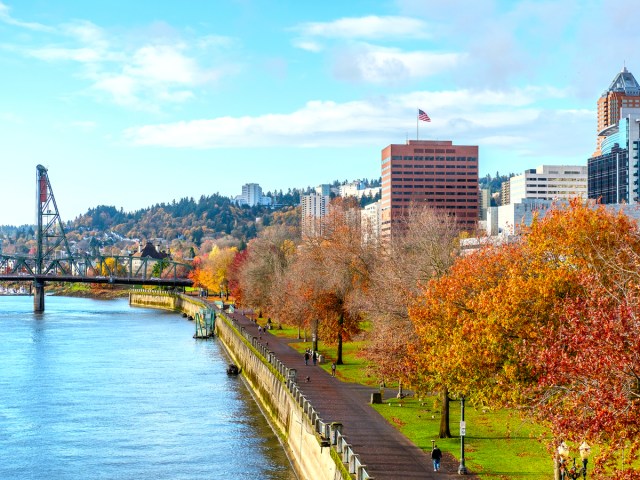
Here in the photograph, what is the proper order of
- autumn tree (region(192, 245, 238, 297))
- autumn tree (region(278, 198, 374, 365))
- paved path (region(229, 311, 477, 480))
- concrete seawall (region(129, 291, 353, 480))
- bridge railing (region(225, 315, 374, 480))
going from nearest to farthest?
bridge railing (region(225, 315, 374, 480))
paved path (region(229, 311, 477, 480))
concrete seawall (region(129, 291, 353, 480))
autumn tree (region(278, 198, 374, 365))
autumn tree (region(192, 245, 238, 297))

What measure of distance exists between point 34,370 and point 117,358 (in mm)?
10893

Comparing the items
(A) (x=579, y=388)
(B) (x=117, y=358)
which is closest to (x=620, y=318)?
(A) (x=579, y=388)

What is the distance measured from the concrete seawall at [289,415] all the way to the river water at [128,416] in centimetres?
98

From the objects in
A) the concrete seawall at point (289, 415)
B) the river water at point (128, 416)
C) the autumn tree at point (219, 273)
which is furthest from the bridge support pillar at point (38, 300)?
the concrete seawall at point (289, 415)

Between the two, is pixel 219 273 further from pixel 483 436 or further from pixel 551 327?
pixel 551 327

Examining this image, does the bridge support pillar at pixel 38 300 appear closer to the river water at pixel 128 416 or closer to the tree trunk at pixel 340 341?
the river water at pixel 128 416

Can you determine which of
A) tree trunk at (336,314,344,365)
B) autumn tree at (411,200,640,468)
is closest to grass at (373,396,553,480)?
autumn tree at (411,200,640,468)

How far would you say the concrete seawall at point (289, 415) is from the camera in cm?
3694

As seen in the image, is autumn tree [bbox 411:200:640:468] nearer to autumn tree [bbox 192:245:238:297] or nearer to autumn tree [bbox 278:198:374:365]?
autumn tree [bbox 278:198:374:365]

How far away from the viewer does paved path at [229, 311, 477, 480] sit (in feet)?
116

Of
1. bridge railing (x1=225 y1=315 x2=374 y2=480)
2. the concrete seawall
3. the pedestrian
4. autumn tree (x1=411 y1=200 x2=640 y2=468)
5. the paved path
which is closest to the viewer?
autumn tree (x1=411 y1=200 x2=640 y2=468)

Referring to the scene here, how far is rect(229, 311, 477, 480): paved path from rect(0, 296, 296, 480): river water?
12.1 ft

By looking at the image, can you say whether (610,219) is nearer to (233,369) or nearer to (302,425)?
(302,425)

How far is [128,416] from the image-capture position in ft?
194
